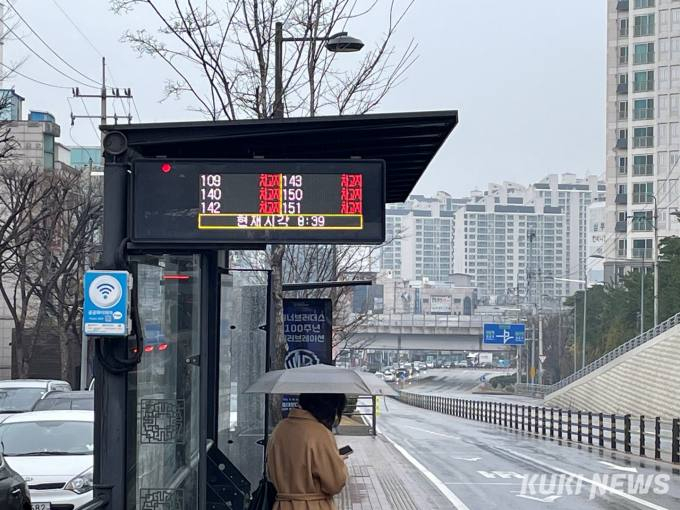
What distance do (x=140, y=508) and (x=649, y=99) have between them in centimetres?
8386

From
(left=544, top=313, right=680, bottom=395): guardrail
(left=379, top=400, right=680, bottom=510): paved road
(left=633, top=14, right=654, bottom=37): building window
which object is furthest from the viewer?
(left=633, top=14, right=654, bottom=37): building window

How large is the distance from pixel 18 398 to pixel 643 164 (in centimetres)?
7117

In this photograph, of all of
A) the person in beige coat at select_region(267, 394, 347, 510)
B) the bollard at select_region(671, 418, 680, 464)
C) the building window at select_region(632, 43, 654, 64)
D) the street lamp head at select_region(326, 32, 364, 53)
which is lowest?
the bollard at select_region(671, 418, 680, 464)

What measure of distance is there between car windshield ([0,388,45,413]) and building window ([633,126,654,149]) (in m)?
70.3

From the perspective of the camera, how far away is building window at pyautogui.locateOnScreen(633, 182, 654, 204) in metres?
86.6

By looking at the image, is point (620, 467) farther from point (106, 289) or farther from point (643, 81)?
point (643, 81)

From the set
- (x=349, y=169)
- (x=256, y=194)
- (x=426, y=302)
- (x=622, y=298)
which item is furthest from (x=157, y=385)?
(x=426, y=302)

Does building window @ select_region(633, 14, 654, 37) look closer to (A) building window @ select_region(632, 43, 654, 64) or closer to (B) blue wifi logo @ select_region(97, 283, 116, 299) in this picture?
(A) building window @ select_region(632, 43, 654, 64)

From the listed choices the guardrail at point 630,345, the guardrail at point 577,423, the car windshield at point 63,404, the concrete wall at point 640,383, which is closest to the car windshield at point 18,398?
the car windshield at point 63,404

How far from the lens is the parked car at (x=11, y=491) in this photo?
811 centimetres

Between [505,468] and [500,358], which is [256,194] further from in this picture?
[500,358]

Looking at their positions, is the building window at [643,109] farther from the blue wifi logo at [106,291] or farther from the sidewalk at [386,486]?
the blue wifi logo at [106,291]

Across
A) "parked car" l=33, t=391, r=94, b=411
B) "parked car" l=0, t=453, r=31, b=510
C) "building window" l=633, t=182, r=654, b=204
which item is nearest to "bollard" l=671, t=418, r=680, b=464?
"parked car" l=33, t=391, r=94, b=411

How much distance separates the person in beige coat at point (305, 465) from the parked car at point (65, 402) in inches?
489
